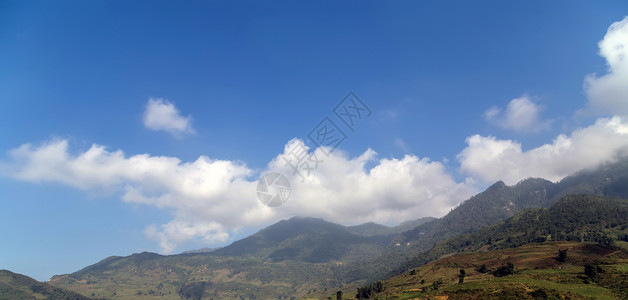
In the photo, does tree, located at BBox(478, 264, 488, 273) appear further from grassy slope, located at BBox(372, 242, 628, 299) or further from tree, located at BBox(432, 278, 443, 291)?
tree, located at BBox(432, 278, 443, 291)

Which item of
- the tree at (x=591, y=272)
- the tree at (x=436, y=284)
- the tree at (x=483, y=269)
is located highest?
the tree at (x=591, y=272)

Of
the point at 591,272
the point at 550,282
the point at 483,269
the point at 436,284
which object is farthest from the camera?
the point at 483,269

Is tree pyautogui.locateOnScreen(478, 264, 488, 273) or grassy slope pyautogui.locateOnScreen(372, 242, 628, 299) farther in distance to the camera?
tree pyautogui.locateOnScreen(478, 264, 488, 273)

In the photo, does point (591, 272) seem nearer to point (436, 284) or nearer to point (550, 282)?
point (550, 282)

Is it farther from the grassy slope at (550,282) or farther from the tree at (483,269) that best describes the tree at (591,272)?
the tree at (483,269)

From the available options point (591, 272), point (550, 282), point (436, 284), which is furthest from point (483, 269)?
point (550, 282)

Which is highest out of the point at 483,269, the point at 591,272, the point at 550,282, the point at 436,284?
the point at 591,272

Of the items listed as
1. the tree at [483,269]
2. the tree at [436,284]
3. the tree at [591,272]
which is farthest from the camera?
the tree at [483,269]

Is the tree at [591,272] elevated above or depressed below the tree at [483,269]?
above

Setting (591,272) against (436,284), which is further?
(436,284)

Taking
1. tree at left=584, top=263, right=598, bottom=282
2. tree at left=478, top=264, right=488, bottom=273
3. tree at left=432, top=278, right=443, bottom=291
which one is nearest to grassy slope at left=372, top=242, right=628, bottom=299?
tree at left=584, top=263, right=598, bottom=282

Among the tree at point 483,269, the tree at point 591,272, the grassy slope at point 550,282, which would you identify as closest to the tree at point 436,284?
the grassy slope at point 550,282

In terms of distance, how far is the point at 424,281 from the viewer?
182 metres

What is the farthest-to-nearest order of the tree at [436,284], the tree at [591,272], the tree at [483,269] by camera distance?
the tree at [483,269] → the tree at [436,284] → the tree at [591,272]
